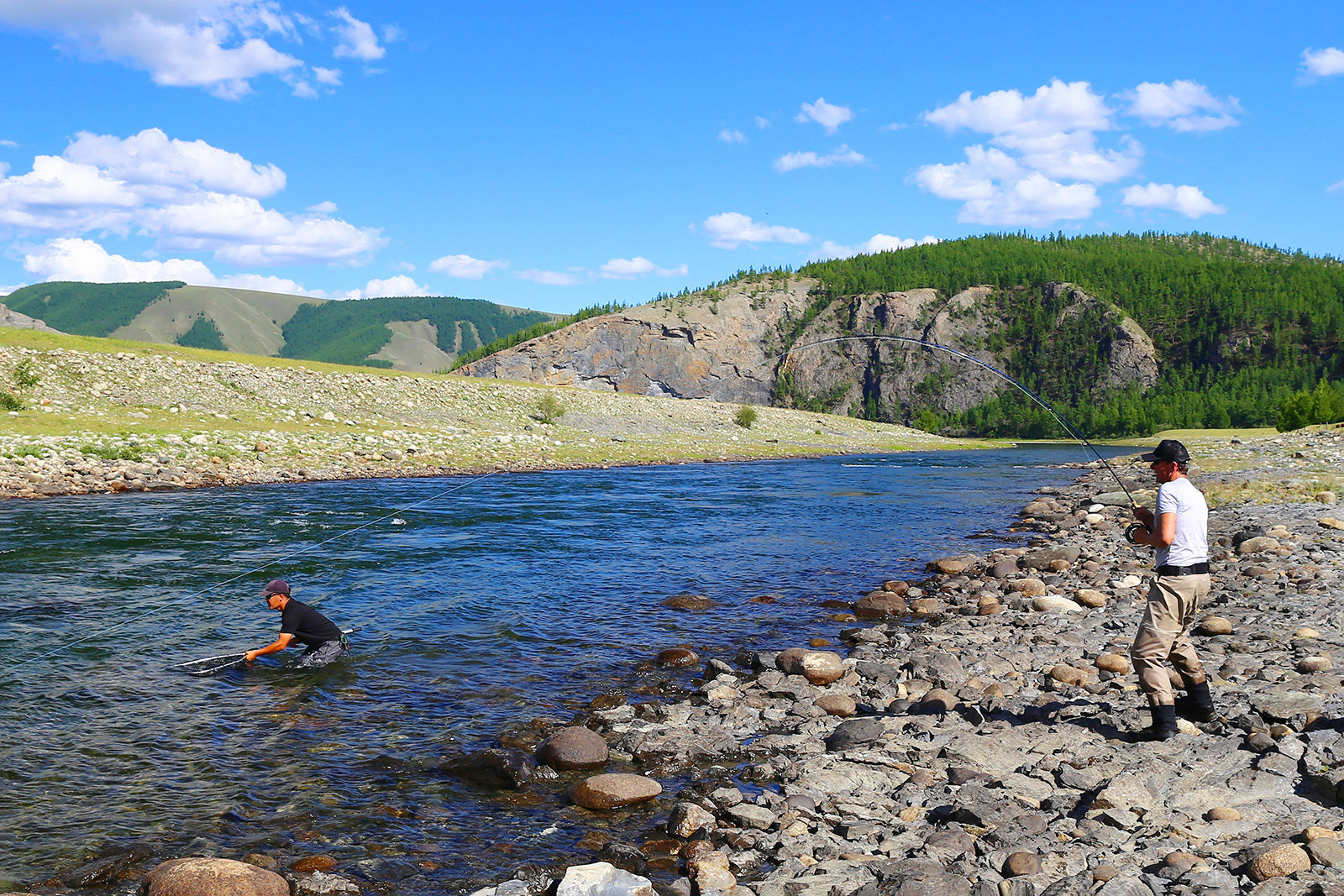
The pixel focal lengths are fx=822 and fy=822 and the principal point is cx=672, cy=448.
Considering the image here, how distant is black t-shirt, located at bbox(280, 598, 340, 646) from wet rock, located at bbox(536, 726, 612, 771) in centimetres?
403

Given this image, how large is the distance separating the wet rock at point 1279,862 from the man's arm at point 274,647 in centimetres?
958

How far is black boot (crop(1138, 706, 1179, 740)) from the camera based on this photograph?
6.63 metres

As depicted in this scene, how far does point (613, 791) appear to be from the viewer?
6.56 metres

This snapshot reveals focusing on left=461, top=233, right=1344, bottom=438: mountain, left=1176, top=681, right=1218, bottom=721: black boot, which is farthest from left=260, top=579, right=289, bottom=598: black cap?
left=461, top=233, right=1344, bottom=438: mountain

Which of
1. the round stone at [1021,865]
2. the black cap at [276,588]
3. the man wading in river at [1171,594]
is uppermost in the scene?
the man wading in river at [1171,594]

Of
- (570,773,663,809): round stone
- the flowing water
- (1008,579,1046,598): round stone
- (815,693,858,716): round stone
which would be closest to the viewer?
the flowing water

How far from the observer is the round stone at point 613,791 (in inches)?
256

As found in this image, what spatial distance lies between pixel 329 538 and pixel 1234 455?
36.8 metres

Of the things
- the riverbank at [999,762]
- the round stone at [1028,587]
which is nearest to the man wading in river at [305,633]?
the riverbank at [999,762]

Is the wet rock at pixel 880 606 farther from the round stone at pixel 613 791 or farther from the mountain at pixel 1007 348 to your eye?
the mountain at pixel 1007 348

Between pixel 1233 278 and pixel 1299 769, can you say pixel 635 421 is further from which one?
pixel 1233 278

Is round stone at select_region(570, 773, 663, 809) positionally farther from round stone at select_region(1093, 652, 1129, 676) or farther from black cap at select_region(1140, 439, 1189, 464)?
round stone at select_region(1093, 652, 1129, 676)

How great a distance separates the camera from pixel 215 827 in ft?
20.1

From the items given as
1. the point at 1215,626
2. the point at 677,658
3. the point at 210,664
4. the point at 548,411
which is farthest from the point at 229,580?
the point at 548,411
